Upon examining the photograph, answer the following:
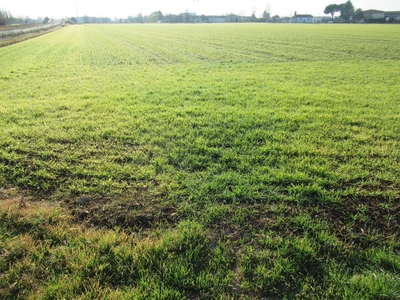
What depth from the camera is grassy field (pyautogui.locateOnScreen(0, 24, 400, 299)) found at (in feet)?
7.54

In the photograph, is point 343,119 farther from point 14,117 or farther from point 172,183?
point 14,117

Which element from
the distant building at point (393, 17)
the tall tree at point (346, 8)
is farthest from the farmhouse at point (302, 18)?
the distant building at point (393, 17)

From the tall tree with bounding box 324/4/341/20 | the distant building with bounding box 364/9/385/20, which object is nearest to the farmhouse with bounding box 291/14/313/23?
the tall tree with bounding box 324/4/341/20

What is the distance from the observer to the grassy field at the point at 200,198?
2.30 m

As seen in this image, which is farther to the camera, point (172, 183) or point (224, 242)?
point (172, 183)

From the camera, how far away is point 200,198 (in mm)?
3389

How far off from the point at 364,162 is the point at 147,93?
615 centimetres

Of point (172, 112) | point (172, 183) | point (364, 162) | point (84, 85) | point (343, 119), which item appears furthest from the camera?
point (84, 85)

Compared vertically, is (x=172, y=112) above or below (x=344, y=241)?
above

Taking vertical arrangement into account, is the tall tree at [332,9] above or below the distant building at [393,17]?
above

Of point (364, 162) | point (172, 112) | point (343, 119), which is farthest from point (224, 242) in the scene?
point (343, 119)

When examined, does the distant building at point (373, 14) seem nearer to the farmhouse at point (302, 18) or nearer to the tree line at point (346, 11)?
the tree line at point (346, 11)

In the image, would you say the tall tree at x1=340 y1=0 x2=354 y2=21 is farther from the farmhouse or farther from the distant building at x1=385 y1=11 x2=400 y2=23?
the distant building at x1=385 y1=11 x2=400 y2=23

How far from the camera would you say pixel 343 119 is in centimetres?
593
